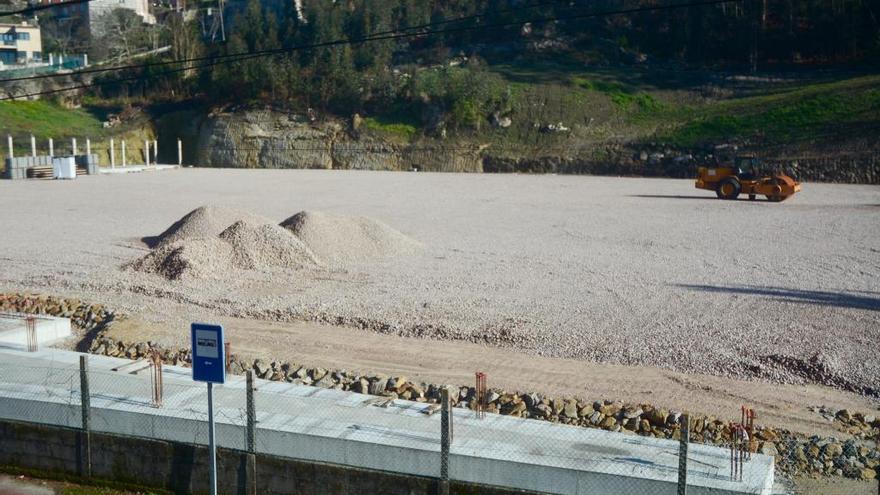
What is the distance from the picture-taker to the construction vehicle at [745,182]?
3819 cm

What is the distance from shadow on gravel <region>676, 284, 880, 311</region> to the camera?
63.8ft

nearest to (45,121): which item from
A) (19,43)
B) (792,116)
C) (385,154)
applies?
(385,154)

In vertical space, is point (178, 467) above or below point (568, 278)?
below

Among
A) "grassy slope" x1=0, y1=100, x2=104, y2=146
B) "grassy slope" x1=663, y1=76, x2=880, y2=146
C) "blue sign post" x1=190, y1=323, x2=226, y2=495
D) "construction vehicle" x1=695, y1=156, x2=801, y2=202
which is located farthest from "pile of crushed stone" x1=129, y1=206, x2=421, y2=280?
"grassy slope" x1=0, y1=100, x2=104, y2=146

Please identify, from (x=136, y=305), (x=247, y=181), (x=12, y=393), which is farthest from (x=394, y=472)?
(x=247, y=181)

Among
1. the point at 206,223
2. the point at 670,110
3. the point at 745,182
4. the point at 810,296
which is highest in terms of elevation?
the point at 670,110

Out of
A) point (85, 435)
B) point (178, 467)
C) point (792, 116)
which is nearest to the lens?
point (178, 467)

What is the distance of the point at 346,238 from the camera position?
84.9 feet

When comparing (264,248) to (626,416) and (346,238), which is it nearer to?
(346,238)

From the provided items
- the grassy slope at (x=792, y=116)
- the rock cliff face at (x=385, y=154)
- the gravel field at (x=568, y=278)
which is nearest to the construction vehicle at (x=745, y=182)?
the gravel field at (x=568, y=278)

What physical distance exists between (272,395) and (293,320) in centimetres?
737

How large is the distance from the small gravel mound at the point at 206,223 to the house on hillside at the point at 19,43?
79.2 metres

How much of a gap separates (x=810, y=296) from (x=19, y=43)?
99068mm

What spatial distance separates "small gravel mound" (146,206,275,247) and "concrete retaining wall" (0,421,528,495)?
49.0ft
